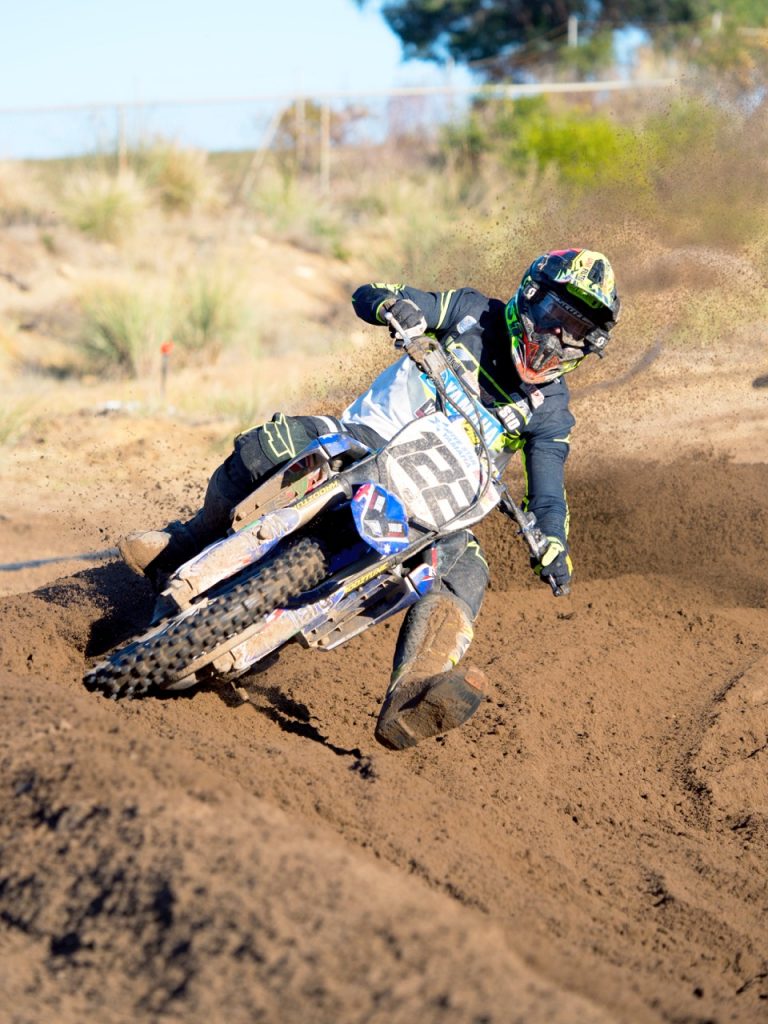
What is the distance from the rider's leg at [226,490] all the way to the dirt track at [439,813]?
0.49 metres

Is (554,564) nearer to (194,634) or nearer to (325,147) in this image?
(194,634)

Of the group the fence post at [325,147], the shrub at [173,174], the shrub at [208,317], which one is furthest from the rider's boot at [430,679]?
the fence post at [325,147]

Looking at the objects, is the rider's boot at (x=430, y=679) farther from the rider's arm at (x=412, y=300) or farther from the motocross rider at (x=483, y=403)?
the rider's arm at (x=412, y=300)

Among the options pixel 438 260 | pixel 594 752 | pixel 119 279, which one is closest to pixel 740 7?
pixel 119 279

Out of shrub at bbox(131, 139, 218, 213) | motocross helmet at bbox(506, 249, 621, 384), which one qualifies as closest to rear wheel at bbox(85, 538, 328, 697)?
motocross helmet at bbox(506, 249, 621, 384)

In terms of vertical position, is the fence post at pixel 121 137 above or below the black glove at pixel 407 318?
below

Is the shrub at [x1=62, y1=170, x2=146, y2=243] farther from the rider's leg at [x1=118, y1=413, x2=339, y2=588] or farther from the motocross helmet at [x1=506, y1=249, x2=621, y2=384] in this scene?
the motocross helmet at [x1=506, y1=249, x2=621, y2=384]

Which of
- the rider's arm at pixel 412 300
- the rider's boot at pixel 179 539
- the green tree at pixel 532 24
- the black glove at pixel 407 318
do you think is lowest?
the green tree at pixel 532 24

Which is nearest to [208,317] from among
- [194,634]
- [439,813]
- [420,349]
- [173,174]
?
[173,174]

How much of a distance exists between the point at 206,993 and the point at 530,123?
2195 centimetres

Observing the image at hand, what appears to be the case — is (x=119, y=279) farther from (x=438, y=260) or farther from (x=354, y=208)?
(x=354, y=208)

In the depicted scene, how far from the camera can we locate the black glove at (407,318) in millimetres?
5527

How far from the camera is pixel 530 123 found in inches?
893

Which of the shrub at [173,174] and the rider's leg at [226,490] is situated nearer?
the rider's leg at [226,490]
